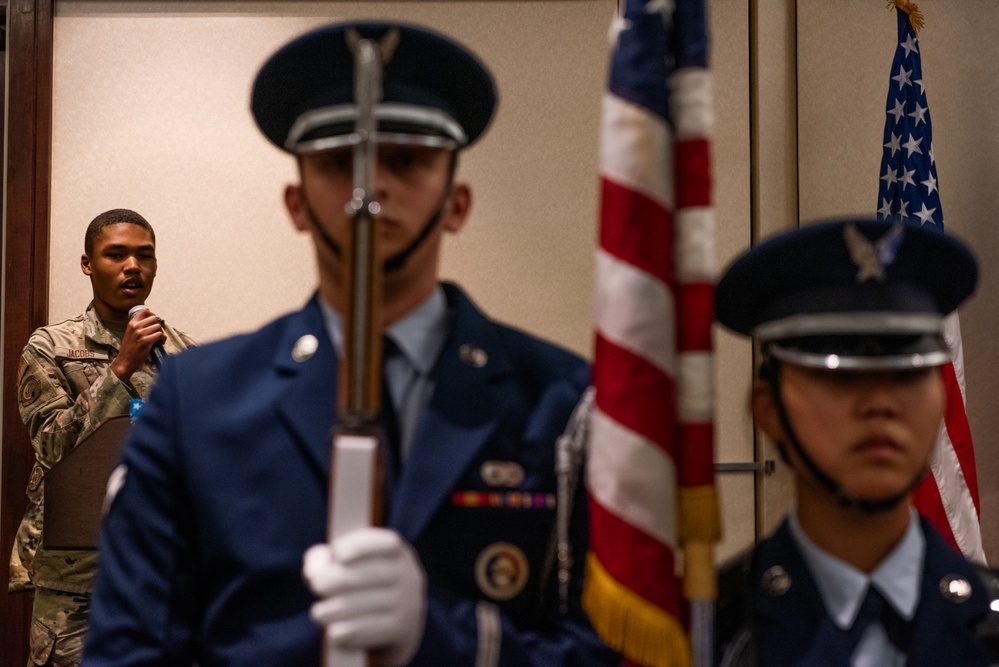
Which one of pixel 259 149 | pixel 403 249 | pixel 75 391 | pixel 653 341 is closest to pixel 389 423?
pixel 403 249

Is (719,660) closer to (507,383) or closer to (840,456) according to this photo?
(840,456)

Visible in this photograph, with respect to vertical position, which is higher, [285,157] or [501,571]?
[285,157]

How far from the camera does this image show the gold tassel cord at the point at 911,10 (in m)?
2.65

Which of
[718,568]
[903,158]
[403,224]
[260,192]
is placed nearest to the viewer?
[403,224]

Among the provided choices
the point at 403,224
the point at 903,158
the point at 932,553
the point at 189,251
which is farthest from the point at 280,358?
the point at 903,158

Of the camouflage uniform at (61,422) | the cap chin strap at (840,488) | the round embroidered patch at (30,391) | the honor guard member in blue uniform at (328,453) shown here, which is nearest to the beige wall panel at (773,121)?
the cap chin strap at (840,488)

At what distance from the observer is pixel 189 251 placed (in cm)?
212

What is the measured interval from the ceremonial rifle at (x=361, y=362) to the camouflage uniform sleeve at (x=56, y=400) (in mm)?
1968

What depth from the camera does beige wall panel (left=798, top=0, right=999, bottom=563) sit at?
2701 millimetres

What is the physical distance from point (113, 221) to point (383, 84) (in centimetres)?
142

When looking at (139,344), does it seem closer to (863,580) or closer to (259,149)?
(259,149)

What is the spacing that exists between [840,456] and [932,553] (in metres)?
0.18

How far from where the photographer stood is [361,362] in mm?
1057

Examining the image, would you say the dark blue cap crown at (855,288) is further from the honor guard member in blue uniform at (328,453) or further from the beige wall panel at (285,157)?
the beige wall panel at (285,157)
